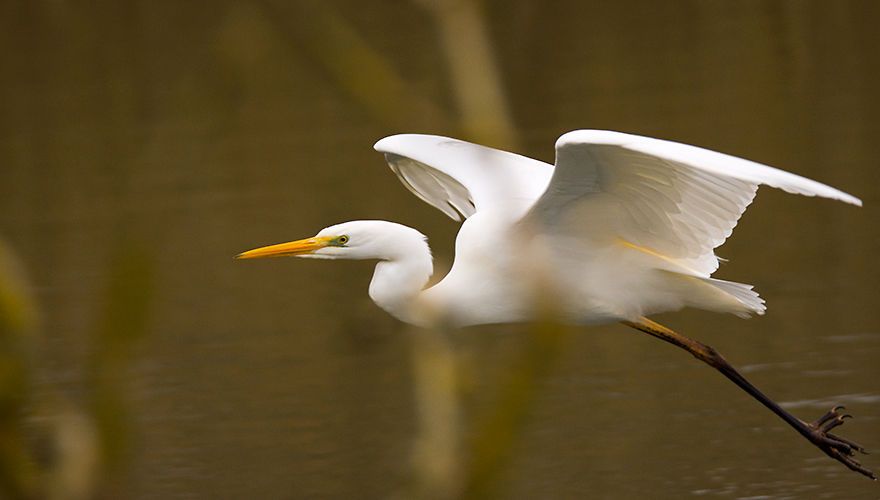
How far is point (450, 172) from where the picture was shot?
5.32 meters

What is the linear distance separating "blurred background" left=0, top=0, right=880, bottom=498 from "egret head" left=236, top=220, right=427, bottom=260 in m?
0.51

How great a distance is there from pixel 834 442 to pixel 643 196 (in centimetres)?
116

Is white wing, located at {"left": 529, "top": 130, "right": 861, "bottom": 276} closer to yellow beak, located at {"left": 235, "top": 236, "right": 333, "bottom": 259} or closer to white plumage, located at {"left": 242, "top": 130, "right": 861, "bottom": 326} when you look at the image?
white plumage, located at {"left": 242, "top": 130, "right": 861, "bottom": 326}

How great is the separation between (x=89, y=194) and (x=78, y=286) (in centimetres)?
334

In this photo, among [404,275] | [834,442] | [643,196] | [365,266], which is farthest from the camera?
[365,266]

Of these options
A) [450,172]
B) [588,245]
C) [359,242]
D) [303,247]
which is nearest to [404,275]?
[359,242]

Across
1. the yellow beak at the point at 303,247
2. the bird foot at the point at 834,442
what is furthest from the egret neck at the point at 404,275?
the bird foot at the point at 834,442

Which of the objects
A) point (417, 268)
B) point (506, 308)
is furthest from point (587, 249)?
point (417, 268)

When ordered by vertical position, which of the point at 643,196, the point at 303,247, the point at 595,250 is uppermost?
the point at 643,196

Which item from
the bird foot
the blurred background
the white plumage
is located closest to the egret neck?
the white plumage

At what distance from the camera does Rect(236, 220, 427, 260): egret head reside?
4.65 meters

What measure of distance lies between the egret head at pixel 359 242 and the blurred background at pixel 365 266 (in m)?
0.51

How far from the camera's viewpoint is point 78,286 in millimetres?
9141

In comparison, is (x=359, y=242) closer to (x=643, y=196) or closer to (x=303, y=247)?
(x=303, y=247)
